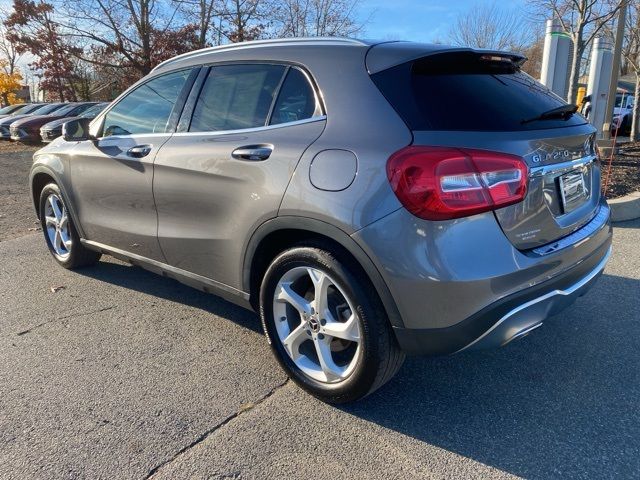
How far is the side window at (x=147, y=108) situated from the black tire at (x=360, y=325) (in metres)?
1.50

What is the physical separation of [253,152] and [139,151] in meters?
1.15

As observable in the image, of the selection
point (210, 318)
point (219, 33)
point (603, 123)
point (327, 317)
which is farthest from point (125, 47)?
point (327, 317)

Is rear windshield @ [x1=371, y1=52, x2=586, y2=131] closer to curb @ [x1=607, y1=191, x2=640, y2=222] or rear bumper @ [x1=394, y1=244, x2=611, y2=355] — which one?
rear bumper @ [x1=394, y1=244, x2=611, y2=355]

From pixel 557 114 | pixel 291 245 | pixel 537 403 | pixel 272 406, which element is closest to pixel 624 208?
pixel 557 114

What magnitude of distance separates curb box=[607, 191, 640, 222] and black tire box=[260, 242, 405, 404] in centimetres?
460

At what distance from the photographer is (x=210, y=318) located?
3820 millimetres

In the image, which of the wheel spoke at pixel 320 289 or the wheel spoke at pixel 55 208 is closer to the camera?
the wheel spoke at pixel 320 289

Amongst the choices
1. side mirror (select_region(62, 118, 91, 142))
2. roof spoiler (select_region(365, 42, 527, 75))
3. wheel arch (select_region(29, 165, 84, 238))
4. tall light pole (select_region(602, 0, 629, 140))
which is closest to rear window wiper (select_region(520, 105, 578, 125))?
roof spoiler (select_region(365, 42, 527, 75))

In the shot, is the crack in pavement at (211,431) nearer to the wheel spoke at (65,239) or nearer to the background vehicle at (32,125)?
the wheel spoke at (65,239)

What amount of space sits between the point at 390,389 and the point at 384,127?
141 cm

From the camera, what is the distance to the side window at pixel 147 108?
3582mm

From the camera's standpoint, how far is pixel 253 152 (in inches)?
111

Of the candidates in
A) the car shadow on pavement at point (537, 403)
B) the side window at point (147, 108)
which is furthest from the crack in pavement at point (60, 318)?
the car shadow on pavement at point (537, 403)

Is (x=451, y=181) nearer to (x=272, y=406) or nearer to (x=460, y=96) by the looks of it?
(x=460, y=96)
